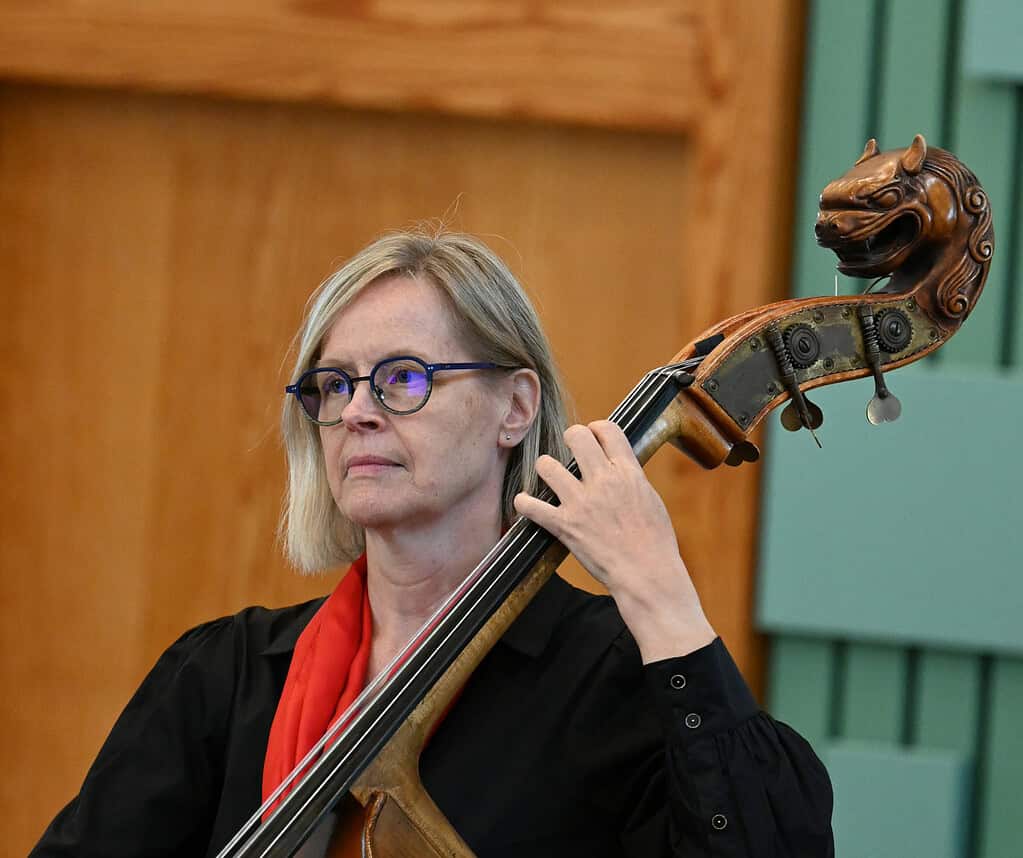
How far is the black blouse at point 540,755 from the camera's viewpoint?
1.20 metres

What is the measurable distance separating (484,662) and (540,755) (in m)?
0.12

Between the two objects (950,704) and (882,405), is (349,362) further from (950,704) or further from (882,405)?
(950,704)

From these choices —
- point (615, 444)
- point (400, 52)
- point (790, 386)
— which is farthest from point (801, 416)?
point (400, 52)

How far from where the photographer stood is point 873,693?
7.42 feet

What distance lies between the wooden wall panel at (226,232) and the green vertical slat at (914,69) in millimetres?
282

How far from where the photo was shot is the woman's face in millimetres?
1410

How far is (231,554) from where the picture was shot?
2650 millimetres

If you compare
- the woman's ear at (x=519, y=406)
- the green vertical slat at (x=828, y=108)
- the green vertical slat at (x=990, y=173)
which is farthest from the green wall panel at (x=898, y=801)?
the woman's ear at (x=519, y=406)

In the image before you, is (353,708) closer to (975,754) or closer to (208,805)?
(208,805)

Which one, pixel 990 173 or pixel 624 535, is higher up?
pixel 990 173

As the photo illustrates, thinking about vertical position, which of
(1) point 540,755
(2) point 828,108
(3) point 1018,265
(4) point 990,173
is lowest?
(1) point 540,755

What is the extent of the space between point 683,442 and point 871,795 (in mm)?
1146

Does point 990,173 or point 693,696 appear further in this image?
point 990,173

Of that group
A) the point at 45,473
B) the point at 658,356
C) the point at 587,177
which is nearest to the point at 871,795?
the point at 658,356
